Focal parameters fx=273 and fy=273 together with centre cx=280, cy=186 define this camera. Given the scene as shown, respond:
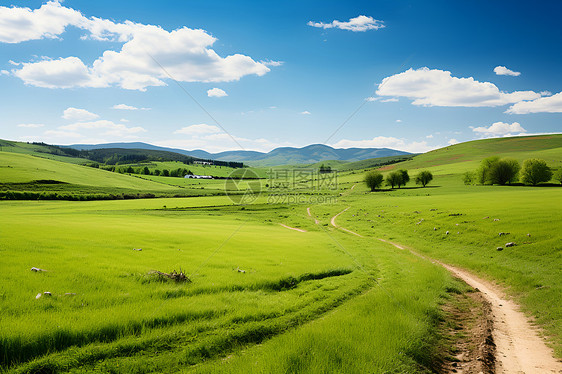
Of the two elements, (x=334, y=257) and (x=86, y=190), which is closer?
(x=334, y=257)

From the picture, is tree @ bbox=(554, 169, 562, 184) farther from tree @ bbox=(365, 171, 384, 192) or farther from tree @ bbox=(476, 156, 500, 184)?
tree @ bbox=(365, 171, 384, 192)

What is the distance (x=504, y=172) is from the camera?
84.6 metres

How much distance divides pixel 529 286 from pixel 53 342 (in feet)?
75.3

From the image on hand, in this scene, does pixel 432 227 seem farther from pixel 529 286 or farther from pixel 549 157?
pixel 549 157

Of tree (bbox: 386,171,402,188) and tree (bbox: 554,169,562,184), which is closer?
tree (bbox: 554,169,562,184)

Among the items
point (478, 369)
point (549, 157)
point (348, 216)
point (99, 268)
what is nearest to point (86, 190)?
point (348, 216)

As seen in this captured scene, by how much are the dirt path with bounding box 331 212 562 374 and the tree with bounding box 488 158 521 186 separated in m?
88.5

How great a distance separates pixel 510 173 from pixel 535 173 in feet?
20.9

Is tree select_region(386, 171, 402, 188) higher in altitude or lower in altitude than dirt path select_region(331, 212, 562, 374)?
higher

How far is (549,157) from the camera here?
11794cm

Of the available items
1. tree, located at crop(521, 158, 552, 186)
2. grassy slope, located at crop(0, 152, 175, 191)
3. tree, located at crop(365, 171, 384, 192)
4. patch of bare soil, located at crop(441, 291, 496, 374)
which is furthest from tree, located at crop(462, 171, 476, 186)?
grassy slope, located at crop(0, 152, 175, 191)

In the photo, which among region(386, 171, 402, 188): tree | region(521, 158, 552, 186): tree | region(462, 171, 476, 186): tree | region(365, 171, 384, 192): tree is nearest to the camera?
region(521, 158, 552, 186): tree

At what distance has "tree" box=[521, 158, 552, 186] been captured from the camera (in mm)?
78062

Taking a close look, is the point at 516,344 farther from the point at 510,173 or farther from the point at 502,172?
the point at 510,173
